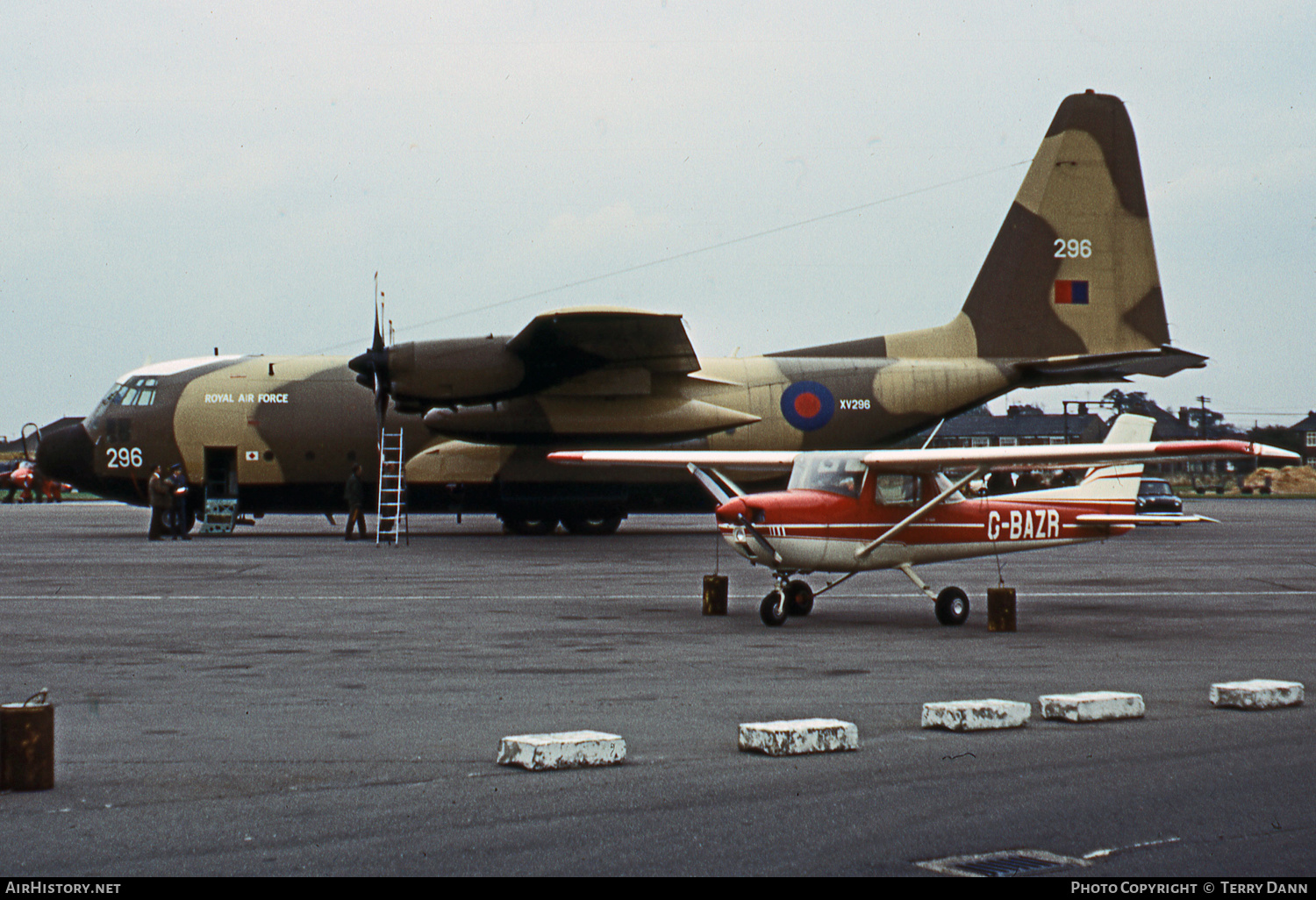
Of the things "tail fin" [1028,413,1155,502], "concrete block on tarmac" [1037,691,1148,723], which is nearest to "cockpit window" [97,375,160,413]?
"tail fin" [1028,413,1155,502]

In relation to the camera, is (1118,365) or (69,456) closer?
(1118,365)

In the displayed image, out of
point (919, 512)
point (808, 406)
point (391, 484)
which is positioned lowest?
point (919, 512)

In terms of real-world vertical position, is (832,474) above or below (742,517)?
above

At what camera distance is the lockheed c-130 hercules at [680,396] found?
29297 millimetres

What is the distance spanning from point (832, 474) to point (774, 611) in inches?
82.5

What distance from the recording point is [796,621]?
15016 millimetres

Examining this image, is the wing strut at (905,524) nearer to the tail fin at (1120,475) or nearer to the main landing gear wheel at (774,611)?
the main landing gear wheel at (774,611)

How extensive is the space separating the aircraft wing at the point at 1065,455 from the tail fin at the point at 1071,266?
16.3 metres

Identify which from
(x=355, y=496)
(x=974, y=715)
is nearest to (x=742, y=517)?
(x=974, y=715)

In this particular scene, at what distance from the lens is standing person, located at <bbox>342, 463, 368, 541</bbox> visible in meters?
30.3

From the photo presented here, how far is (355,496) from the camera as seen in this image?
30266 mm

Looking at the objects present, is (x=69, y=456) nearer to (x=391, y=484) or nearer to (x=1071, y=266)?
(x=391, y=484)

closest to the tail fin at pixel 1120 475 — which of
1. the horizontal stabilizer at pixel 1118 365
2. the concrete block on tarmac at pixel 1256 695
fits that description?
the concrete block on tarmac at pixel 1256 695

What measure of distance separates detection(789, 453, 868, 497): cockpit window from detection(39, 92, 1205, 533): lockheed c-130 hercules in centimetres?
1244
